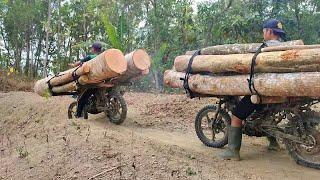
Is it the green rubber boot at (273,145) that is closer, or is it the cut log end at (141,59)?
the green rubber boot at (273,145)

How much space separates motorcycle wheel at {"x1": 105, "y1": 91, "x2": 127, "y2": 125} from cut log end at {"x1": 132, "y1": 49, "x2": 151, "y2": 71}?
824 mm

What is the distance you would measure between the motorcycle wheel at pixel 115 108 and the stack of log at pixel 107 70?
1.01 ft

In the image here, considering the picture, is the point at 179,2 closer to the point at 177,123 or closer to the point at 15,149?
the point at 177,123

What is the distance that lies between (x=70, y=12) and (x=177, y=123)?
58.1 feet

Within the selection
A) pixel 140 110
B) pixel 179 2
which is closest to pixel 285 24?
pixel 179 2

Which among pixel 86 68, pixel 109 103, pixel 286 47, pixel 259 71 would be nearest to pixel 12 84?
pixel 109 103

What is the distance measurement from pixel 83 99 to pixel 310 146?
5.13 meters

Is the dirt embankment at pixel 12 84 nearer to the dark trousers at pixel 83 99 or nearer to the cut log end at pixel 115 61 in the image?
the dark trousers at pixel 83 99

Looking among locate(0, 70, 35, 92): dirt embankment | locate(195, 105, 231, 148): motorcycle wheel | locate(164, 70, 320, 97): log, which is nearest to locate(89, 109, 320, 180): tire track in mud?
locate(195, 105, 231, 148): motorcycle wheel

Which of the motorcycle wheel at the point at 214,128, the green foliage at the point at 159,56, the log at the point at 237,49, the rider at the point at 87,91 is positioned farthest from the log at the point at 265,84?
the green foliage at the point at 159,56

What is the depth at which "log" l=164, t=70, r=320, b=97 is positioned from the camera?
4848 millimetres

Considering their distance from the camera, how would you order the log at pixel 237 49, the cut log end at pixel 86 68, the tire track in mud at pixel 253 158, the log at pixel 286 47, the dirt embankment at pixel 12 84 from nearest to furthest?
the log at pixel 286 47
the tire track in mud at pixel 253 158
the log at pixel 237 49
the cut log end at pixel 86 68
the dirt embankment at pixel 12 84

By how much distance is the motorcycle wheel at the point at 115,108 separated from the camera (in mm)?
8615

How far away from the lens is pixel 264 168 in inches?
217
